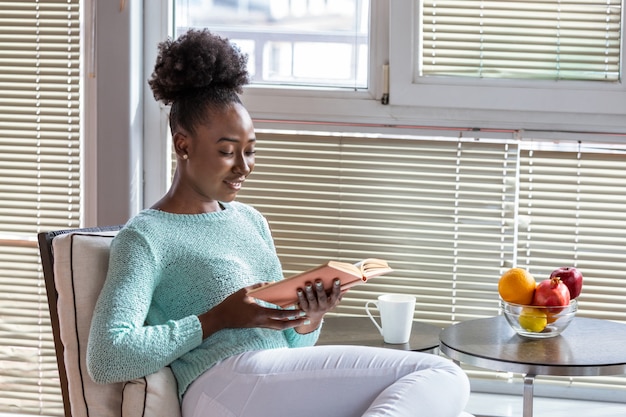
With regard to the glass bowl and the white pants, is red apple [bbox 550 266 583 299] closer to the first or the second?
the glass bowl

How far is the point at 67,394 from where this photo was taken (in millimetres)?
1988

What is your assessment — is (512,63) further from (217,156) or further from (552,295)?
(217,156)

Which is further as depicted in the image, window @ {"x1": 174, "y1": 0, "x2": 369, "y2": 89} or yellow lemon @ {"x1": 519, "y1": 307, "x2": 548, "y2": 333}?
window @ {"x1": 174, "y1": 0, "x2": 369, "y2": 89}

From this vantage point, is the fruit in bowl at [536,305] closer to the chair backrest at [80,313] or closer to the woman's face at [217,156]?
the woman's face at [217,156]

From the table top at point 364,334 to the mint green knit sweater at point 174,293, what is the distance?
A: 0.22 meters

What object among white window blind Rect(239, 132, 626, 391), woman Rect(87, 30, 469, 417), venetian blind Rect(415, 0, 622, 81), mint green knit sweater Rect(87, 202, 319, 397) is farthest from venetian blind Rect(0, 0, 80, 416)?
venetian blind Rect(415, 0, 622, 81)

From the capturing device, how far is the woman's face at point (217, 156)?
2.01 meters

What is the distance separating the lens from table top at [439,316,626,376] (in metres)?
1.99

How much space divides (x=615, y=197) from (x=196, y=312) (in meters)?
1.35

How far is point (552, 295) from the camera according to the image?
7.07 ft

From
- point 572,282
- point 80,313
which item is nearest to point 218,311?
point 80,313

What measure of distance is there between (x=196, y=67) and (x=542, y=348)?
1025 millimetres

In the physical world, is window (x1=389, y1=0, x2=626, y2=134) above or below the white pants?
above

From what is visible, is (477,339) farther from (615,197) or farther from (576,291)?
(615,197)
